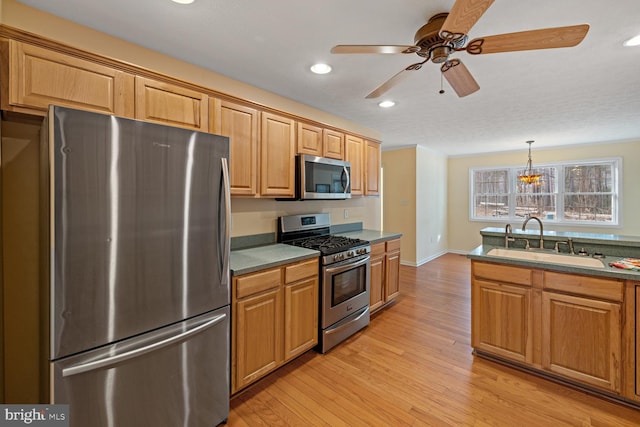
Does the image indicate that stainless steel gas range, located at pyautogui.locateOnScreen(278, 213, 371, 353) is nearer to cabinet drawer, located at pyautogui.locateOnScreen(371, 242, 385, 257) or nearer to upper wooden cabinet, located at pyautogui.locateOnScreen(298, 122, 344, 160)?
cabinet drawer, located at pyautogui.locateOnScreen(371, 242, 385, 257)

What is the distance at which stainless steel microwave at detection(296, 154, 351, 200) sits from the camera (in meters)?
2.79

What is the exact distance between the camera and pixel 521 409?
1.90m

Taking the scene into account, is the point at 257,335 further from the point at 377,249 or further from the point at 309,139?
the point at 309,139

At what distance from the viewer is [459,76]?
189cm

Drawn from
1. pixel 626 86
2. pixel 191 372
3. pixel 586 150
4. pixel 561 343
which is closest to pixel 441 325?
pixel 561 343

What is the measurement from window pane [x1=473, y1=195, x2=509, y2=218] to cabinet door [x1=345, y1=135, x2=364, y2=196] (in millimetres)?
4530

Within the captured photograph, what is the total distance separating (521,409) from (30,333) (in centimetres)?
308

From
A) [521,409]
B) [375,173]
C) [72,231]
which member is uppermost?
[375,173]

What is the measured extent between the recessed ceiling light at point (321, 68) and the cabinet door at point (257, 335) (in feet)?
5.92

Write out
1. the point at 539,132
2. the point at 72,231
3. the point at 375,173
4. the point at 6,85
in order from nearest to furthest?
the point at 72,231
the point at 6,85
the point at 375,173
the point at 539,132

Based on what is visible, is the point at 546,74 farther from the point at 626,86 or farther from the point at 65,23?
the point at 65,23

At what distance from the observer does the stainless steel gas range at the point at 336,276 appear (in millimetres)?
2562

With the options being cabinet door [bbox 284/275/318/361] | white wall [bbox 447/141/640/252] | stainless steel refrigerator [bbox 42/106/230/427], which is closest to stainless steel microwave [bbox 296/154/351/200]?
cabinet door [bbox 284/275/318/361]
